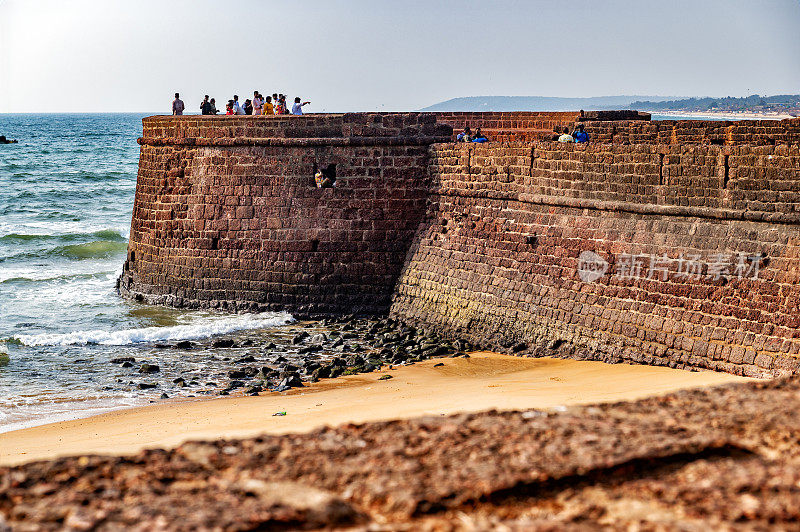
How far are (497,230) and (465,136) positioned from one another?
3481mm

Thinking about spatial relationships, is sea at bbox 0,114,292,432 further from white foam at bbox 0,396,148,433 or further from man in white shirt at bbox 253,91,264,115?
man in white shirt at bbox 253,91,264,115

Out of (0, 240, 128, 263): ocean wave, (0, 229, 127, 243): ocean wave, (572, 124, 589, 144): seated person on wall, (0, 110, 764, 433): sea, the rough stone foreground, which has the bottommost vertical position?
(0, 110, 764, 433): sea

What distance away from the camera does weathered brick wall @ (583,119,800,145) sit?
12.7 m

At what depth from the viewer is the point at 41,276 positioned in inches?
795

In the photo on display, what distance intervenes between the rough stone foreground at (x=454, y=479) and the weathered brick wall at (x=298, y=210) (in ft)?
35.0

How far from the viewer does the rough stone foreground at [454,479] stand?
2867 millimetres

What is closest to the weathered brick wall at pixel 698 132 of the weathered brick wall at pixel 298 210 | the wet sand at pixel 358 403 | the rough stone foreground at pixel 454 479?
the weathered brick wall at pixel 298 210

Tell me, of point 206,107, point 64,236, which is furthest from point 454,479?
point 64,236

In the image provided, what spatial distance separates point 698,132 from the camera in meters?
13.7

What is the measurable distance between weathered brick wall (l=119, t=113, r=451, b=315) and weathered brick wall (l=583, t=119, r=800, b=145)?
2634mm

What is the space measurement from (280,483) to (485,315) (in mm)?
9511

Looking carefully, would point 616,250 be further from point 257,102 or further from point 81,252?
point 81,252

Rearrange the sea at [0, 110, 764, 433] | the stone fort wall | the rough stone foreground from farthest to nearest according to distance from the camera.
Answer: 1. the sea at [0, 110, 764, 433]
2. the stone fort wall
3. the rough stone foreground

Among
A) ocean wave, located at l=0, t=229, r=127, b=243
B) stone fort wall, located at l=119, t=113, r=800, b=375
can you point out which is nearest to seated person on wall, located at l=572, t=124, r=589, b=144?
stone fort wall, located at l=119, t=113, r=800, b=375
